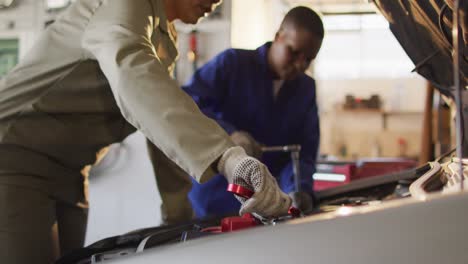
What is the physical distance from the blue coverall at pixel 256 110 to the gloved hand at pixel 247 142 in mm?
52

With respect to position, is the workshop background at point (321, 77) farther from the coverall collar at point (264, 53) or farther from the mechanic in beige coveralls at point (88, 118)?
the mechanic in beige coveralls at point (88, 118)

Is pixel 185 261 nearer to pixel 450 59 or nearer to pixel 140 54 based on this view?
pixel 140 54

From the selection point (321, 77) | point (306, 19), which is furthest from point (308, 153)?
point (306, 19)

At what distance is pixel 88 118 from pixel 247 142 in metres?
0.48

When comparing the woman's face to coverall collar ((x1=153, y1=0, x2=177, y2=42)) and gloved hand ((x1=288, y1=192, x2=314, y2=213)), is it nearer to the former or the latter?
coverall collar ((x1=153, y1=0, x2=177, y2=42))

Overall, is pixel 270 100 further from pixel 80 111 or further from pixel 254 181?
pixel 254 181

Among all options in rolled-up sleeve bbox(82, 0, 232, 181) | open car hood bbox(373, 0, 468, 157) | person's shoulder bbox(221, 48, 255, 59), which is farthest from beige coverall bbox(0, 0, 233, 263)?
open car hood bbox(373, 0, 468, 157)

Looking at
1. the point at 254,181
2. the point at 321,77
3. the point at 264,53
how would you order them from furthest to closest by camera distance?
the point at 321,77
the point at 264,53
the point at 254,181

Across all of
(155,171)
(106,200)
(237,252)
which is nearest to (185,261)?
(237,252)

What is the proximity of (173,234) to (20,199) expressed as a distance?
1.08 ft

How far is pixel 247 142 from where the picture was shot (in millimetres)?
1560

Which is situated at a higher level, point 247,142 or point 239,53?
point 239,53

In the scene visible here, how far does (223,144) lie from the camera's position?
3.00ft

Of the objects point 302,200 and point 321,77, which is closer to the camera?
point 302,200
